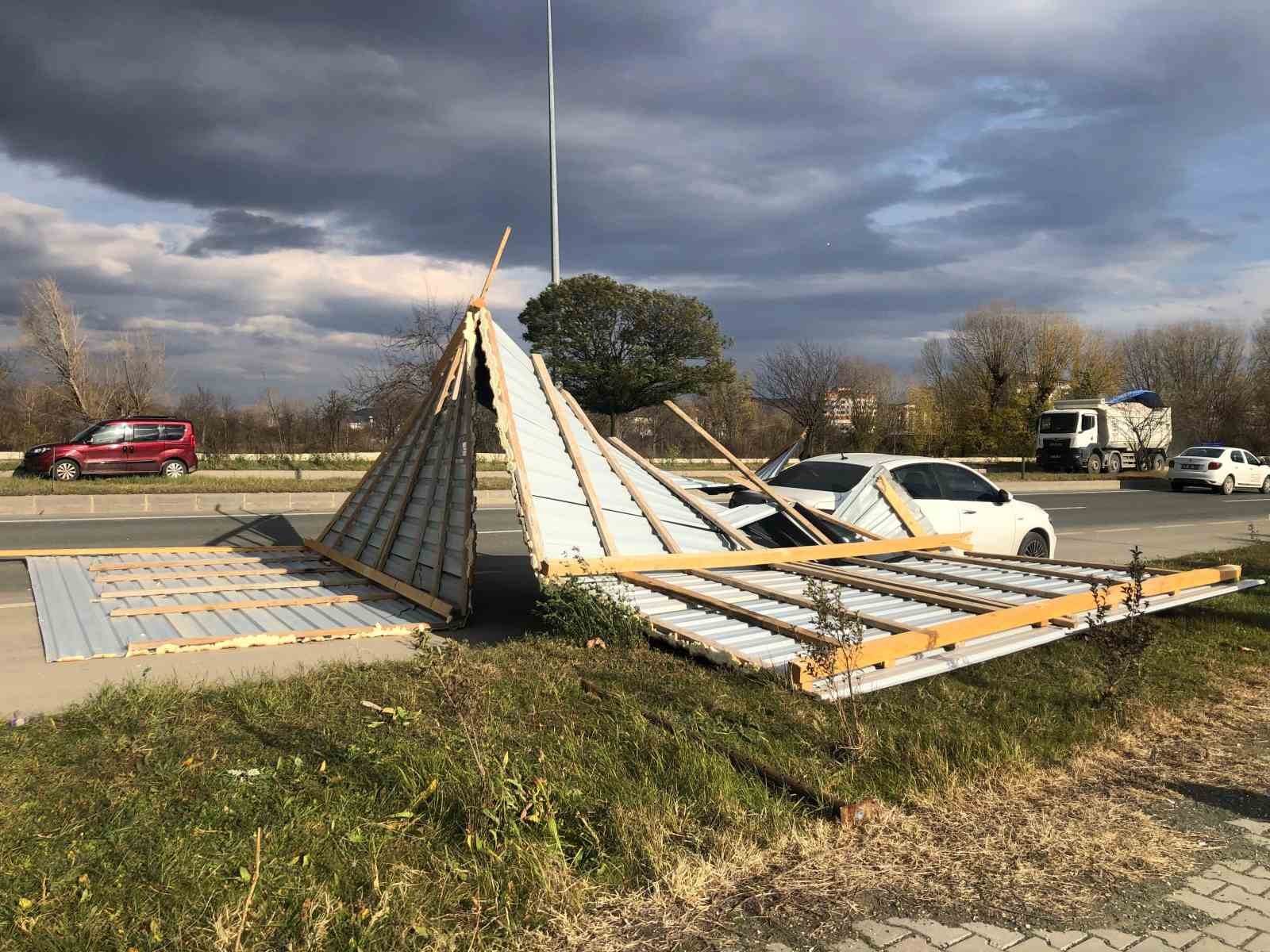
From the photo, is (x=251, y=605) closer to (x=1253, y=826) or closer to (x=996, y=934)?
(x=996, y=934)

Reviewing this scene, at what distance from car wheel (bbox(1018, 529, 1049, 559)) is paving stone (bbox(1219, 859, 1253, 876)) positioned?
24.8 ft

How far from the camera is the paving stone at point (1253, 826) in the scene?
358 cm

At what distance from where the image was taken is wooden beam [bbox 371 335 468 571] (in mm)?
8742

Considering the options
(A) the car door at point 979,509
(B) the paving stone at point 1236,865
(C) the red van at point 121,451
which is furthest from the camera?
(C) the red van at point 121,451

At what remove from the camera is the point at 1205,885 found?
3.12 metres

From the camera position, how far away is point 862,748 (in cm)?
416

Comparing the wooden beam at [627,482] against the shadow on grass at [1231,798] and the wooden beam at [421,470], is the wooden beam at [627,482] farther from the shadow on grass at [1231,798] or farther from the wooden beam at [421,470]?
the shadow on grass at [1231,798]

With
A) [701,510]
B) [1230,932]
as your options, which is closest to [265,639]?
[701,510]

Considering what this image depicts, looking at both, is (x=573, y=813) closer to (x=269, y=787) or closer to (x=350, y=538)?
(x=269, y=787)

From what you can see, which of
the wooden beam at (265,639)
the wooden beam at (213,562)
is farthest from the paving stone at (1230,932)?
the wooden beam at (213,562)

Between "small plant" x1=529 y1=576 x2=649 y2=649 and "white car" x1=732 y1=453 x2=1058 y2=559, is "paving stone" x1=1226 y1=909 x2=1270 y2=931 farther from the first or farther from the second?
"white car" x1=732 y1=453 x2=1058 y2=559

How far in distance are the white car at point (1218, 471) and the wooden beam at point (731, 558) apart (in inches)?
918

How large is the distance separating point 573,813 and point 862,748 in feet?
5.04

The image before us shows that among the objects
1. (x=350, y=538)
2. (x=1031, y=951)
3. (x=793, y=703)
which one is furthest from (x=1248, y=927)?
(x=350, y=538)
